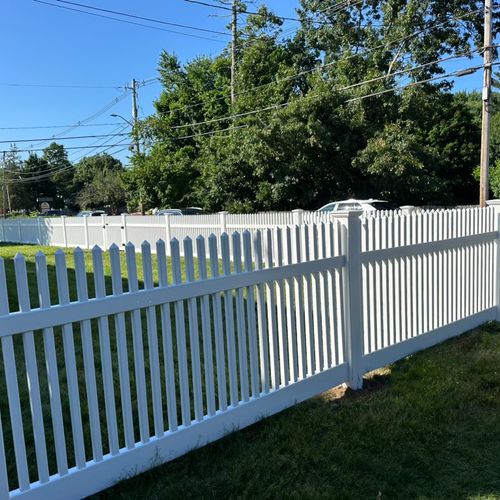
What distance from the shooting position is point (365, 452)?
2922 mm

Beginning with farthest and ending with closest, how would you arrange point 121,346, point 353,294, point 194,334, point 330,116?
point 330,116, point 353,294, point 194,334, point 121,346

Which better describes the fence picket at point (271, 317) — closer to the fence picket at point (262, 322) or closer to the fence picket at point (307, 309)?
the fence picket at point (262, 322)

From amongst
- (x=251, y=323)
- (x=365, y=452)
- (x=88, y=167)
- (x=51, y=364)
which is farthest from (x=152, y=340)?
(x=88, y=167)

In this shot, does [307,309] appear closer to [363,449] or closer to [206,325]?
[206,325]

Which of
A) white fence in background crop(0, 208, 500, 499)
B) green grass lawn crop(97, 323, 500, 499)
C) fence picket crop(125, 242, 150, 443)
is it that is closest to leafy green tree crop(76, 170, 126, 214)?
white fence in background crop(0, 208, 500, 499)

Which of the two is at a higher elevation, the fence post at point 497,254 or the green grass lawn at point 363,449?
the fence post at point 497,254

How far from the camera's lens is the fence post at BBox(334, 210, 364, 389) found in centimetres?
373

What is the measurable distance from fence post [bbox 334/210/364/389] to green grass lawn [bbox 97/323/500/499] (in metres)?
0.24

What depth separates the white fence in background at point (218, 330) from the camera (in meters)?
2.32

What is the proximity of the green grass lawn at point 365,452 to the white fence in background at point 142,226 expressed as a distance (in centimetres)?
537

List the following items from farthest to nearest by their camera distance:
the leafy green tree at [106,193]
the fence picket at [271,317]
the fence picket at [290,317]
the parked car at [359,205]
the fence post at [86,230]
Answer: the leafy green tree at [106,193], the fence post at [86,230], the parked car at [359,205], the fence picket at [290,317], the fence picket at [271,317]

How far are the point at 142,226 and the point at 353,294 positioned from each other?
1082 cm

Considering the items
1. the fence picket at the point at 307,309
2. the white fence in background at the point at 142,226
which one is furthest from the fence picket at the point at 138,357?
the white fence in background at the point at 142,226

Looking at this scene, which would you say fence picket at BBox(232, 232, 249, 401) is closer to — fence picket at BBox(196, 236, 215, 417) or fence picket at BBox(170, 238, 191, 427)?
fence picket at BBox(196, 236, 215, 417)
